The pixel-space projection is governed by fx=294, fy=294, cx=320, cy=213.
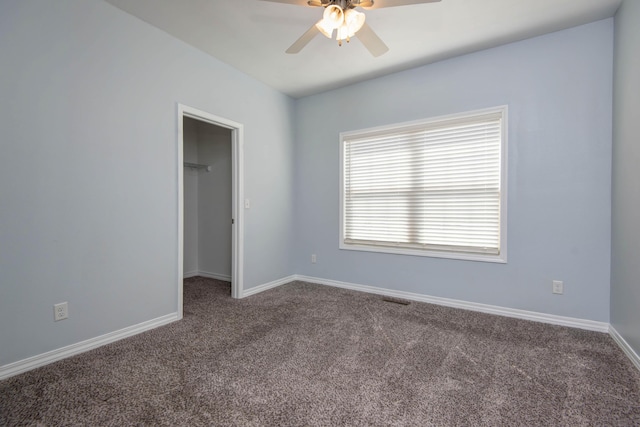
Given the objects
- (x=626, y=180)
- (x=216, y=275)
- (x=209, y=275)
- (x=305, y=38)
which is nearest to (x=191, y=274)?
(x=209, y=275)

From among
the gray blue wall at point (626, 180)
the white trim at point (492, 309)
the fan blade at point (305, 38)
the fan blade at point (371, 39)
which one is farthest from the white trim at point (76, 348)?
the gray blue wall at point (626, 180)

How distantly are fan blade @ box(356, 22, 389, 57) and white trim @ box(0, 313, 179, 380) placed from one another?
9.75ft

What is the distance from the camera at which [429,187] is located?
345 centimetres

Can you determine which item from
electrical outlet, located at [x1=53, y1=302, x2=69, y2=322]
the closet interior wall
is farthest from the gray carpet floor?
the closet interior wall

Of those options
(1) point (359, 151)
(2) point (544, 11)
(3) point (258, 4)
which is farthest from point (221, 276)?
(2) point (544, 11)

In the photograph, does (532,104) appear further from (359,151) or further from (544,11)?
(359,151)

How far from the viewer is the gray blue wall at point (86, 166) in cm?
195

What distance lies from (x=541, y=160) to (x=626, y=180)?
671mm

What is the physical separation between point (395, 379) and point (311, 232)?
264 cm

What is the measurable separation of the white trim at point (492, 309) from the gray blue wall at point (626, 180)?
20cm

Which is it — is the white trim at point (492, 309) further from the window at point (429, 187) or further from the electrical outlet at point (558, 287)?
the window at point (429, 187)

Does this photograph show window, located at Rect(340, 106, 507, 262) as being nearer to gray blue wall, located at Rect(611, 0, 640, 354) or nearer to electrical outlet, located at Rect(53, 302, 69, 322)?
gray blue wall, located at Rect(611, 0, 640, 354)

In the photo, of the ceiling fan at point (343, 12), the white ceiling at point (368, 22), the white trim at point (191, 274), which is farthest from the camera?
the white trim at point (191, 274)

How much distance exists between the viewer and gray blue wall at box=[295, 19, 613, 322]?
260cm
